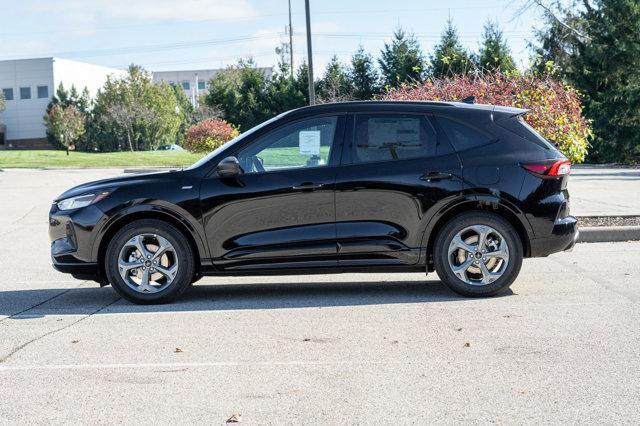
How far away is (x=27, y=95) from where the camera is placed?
9425cm

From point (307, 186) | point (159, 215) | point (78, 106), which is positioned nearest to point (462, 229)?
point (307, 186)

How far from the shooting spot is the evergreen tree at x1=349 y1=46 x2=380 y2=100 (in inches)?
2267

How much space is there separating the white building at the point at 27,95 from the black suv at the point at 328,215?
291 feet

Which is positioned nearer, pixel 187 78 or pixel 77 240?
pixel 77 240

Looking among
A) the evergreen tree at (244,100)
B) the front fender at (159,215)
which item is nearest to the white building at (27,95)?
the evergreen tree at (244,100)

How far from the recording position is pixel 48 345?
20.9ft

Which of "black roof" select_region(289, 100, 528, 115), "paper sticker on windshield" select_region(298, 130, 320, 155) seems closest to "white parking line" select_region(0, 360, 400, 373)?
"paper sticker on windshield" select_region(298, 130, 320, 155)

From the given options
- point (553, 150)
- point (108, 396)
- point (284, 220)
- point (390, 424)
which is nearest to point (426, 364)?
point (390, 424)

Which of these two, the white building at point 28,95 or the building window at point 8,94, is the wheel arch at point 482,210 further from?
the building window at point 8,94

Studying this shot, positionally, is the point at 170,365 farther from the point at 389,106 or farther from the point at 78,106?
the point at 78,106

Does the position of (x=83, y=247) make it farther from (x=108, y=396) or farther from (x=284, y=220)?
(x=108, y=396)

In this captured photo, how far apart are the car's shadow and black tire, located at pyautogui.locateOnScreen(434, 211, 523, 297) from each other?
20 centimetres

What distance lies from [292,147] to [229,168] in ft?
2.01

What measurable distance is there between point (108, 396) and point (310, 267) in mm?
3055
